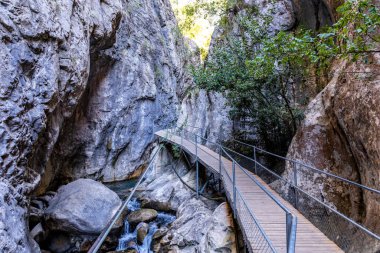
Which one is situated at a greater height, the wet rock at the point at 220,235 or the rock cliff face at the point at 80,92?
the rock cliff face at the point at 80,92

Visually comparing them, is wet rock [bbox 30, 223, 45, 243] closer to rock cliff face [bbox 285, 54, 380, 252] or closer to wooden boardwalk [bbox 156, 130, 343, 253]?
wooden boardwalk [bbox 156, 130, 343, 253]

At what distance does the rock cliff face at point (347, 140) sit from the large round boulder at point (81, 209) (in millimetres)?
6355

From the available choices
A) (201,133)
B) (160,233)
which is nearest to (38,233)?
(160,233)

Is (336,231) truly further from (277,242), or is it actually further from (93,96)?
(93,96)

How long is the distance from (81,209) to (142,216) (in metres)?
2.32

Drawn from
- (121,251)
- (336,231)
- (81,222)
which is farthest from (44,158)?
(336,231)

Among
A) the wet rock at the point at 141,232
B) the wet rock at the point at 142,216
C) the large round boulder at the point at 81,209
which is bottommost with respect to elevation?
the wet rock at the point at 141,232

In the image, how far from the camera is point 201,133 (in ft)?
63.1

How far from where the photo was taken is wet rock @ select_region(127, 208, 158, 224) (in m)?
10.7

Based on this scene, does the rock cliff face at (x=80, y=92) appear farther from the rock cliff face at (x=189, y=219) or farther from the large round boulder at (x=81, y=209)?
the rock cliff face at (x=189, y=219)

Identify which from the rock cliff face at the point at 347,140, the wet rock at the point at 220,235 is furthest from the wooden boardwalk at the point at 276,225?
the rock cliff face at the point at 347,140

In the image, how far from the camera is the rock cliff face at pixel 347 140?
5.56m

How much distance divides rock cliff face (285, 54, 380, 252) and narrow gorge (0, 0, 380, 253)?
36 mm

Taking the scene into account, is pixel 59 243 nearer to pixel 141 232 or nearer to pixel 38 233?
pixel 38 233
